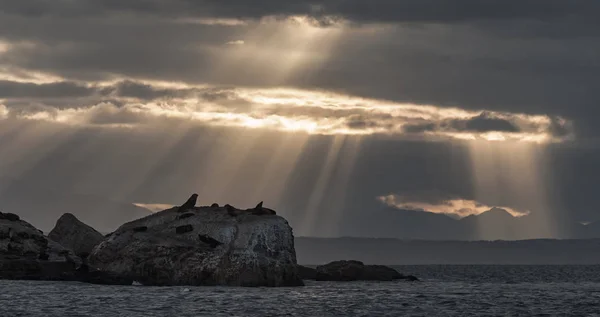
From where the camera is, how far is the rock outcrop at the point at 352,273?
153 m

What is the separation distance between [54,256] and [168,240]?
60.5 feet

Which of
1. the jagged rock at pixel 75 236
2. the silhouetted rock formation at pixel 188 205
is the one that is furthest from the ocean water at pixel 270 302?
the jagged rock at pixel 75 236

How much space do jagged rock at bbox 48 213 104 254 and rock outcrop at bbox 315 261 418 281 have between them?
3158cm

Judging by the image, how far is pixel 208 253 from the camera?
4621 inches

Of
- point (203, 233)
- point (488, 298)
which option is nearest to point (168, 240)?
point (203, 233)

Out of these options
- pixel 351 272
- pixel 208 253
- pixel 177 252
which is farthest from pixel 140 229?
pixel 351 272

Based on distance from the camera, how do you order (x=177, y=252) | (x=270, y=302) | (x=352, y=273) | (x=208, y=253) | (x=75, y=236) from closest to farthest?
(x=270, y=302) → (x=208, y=253) → (x=177, y=252) → (x=75, y=236) → (x=352, y=273)

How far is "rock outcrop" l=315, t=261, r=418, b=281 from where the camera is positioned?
502 feet

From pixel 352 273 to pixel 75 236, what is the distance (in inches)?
1550

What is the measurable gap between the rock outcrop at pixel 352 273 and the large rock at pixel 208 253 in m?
29.4

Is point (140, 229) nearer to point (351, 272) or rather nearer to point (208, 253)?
point (208, 253)

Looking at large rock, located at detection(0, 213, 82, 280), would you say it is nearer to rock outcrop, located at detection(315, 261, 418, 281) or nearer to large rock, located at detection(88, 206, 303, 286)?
large rock, located at detection(88, 206, 303, 286)

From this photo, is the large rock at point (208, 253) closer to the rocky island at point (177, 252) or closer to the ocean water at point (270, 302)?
the rocky island at point (177, 252)

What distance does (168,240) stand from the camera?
119625 millimetres
